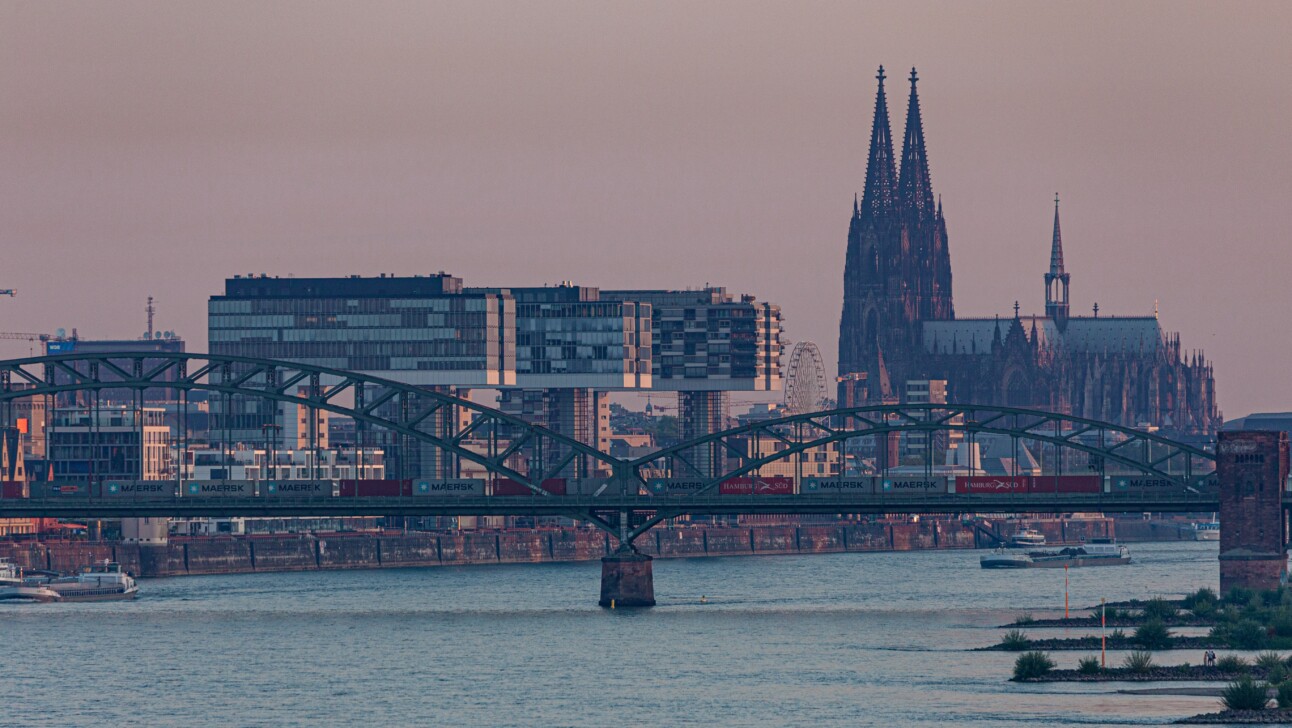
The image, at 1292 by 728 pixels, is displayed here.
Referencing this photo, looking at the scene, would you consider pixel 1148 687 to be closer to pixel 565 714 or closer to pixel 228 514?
pixel 565 714

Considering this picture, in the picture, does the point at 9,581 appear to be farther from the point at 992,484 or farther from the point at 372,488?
the point at 992,484

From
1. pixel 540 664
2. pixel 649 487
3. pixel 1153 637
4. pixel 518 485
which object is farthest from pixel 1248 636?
pixel 518 485

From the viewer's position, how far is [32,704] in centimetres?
10719

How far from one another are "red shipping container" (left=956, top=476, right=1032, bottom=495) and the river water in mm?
6952

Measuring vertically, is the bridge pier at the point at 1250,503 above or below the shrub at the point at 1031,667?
above

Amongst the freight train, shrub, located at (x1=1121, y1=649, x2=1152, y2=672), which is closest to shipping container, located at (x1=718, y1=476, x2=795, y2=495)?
the freight train

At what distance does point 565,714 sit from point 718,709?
5.88 metres

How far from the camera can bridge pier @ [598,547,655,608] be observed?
159375 mm

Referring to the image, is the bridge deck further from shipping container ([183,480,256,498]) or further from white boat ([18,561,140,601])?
white boat ([18,561,140,601])

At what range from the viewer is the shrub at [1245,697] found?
94.2 metres

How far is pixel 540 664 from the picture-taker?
122312mm

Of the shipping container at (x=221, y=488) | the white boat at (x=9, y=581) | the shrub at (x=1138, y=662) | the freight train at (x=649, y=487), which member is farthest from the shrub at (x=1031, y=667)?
the white boat at (x=9, y=581)

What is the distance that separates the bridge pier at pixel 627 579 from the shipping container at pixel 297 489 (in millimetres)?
17306

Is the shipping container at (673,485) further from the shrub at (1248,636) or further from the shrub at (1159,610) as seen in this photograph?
the shrub at (1248,636)
